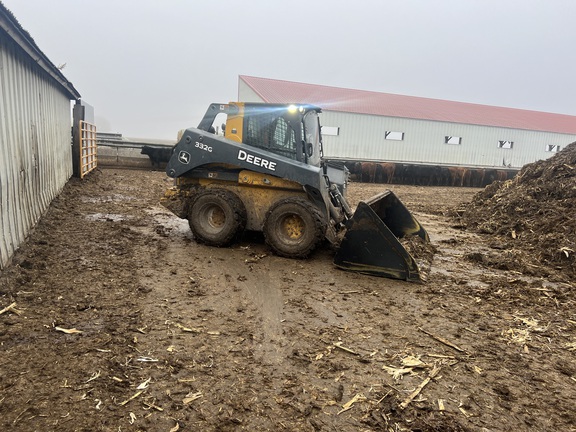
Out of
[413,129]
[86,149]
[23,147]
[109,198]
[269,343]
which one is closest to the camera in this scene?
[269,343]

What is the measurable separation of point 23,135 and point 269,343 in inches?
197

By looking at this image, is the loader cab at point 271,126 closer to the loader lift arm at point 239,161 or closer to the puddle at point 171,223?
the loader lift arm at point 239,161

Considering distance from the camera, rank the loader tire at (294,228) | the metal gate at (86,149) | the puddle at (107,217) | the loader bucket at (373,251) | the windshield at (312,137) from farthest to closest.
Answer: the metal gate at (86,149), the puddle at (107,217), the windshield at (312,137), the loader tire at (294,228), the loader bucket at (373,251)

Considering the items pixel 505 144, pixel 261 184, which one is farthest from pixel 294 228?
pixel 505 144

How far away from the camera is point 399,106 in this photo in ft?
97.6

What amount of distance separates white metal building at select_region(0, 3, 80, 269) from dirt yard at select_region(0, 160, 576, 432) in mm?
440

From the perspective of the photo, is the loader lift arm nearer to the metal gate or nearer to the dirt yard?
the dirt yard

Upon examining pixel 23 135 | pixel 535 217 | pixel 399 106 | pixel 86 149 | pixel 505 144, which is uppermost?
pixel 399 106

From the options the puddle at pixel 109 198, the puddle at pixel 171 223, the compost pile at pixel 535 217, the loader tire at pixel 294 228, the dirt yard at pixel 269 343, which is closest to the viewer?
the dirt yard at pixel 269 343

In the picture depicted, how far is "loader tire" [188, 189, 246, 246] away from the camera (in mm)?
6555

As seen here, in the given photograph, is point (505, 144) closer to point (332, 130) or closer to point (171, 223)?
point (332, 130)

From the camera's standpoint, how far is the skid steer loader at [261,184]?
6.18m

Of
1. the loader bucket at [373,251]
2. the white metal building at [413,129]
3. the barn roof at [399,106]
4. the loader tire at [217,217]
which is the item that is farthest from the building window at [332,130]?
the loader bucket at [373,251]

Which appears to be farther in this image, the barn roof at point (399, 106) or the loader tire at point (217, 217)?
the barn roof at point (399, 106)
